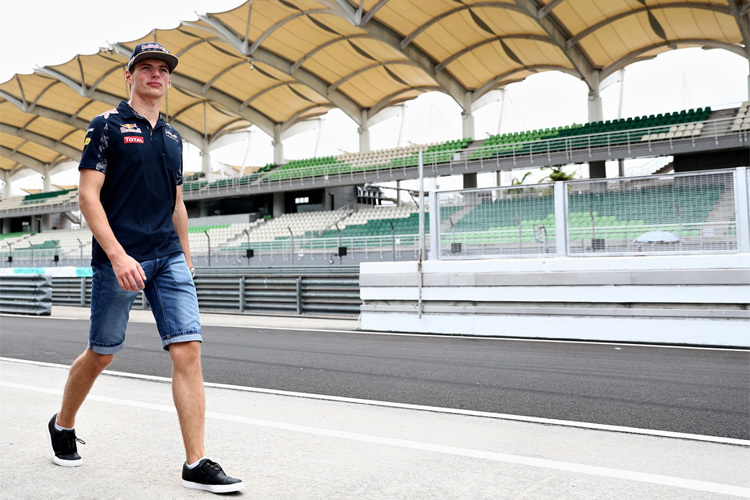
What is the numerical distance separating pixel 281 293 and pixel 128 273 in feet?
39.8

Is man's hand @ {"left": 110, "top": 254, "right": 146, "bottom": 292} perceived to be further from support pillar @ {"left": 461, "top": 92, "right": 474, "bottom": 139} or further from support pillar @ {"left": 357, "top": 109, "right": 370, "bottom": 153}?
support pillar @ {"left": 357, "top": 109, "right": 370, "bottom": 153}

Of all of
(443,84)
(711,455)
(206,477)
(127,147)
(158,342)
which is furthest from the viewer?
(443,84)

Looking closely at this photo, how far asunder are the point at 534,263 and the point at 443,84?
113ft

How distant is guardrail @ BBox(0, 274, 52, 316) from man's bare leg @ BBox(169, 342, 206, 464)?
14.1 meters

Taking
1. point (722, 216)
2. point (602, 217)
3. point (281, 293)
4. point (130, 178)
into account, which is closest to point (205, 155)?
point (281, 293)

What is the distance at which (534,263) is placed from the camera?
9.09 m

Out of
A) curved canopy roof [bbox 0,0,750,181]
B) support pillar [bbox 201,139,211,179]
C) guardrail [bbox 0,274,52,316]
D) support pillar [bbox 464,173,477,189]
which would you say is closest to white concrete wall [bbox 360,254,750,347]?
guardrail [bbox 0,274,52,316]

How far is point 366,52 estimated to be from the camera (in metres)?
40.8

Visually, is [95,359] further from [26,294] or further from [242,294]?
[26,294]

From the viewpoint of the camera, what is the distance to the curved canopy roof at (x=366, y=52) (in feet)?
110

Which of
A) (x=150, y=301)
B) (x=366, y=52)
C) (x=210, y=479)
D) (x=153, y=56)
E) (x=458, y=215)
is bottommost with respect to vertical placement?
(x=210, y=479)

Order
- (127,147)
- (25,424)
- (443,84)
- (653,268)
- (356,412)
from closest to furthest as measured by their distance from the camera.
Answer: (127,147), (25,424), (356,412), (653,268), (443,84)

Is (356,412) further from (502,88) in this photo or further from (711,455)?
(502,88)

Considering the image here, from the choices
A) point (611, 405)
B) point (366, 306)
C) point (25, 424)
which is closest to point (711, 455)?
point (611, 405)
